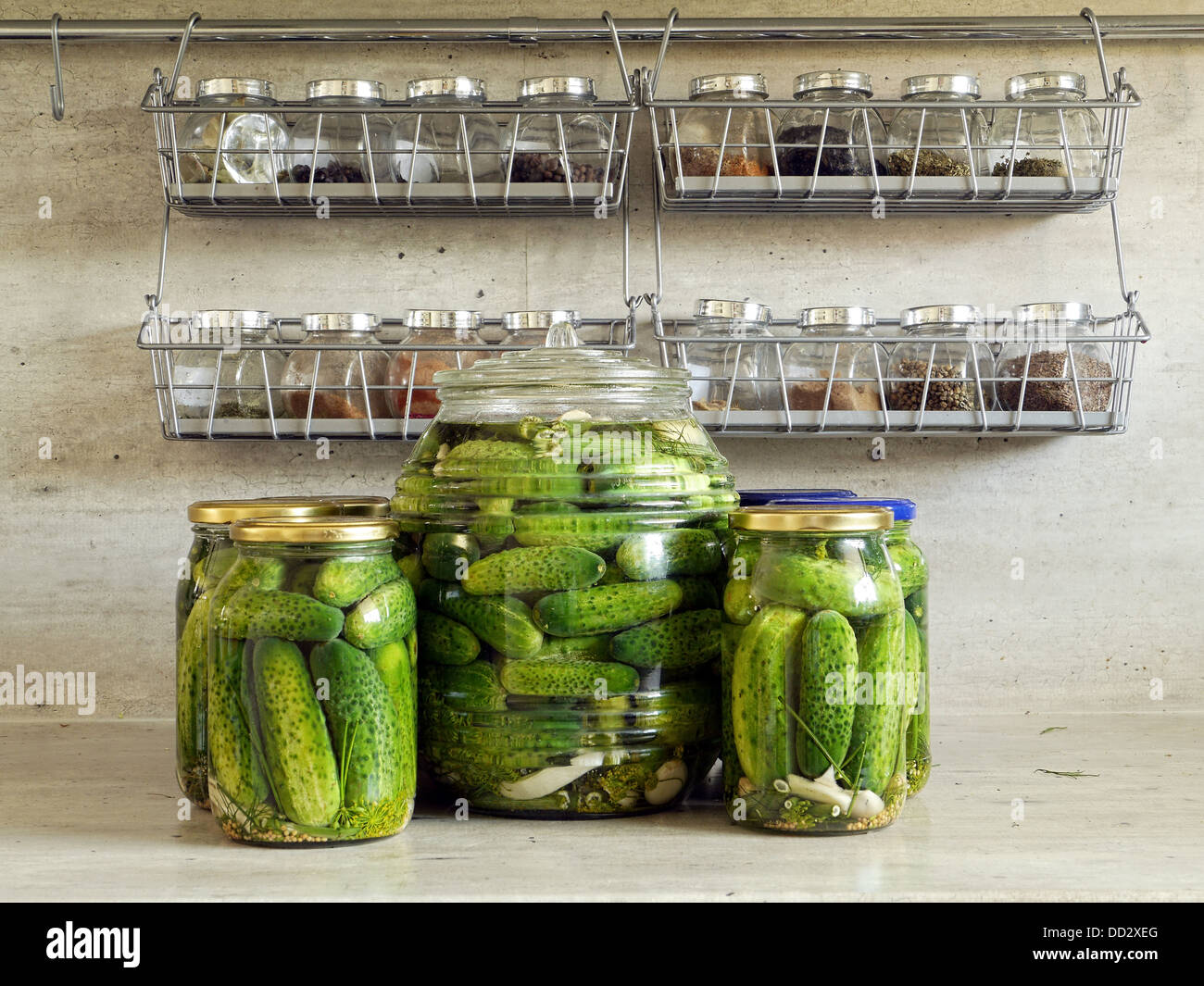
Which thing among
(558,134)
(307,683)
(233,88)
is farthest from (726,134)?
(307,683)

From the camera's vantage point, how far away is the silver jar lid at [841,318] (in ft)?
4.34

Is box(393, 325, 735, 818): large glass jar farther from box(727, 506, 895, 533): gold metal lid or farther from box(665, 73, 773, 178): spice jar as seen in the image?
box(665, 73, 773, 178): spice jar

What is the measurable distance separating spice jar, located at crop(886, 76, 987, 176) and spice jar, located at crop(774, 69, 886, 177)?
3cm

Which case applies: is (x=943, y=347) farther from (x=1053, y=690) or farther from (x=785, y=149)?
(x=1053, y=690)

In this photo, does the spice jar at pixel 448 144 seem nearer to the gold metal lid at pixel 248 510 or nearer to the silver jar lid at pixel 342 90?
the silver jar lid at pixel 342 90

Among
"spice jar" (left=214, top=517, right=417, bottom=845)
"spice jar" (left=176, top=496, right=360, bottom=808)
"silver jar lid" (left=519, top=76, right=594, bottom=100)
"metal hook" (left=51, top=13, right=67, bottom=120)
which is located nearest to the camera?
"spice jar" (left=214, top=517, right=417, bottom=845)

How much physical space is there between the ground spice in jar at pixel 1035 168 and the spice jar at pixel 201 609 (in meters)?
0.80

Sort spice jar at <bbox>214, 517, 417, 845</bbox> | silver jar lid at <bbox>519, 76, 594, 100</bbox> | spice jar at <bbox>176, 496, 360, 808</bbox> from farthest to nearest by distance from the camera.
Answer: silver jar lid at <bbox>519, 76, 594, 100</bbox> < spice jar at <bbox>176, 496, 360, 808</bbox> < spice jar at <bbox>214, 517, 417, 845</bbox>

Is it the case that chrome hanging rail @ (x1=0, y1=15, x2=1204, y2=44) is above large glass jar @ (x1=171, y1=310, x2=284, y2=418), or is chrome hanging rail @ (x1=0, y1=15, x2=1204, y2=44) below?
above

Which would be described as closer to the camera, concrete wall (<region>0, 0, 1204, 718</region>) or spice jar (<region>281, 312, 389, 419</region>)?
spice jar (<region>281, 312, 389, 419</region>)

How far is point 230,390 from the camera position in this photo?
135cm

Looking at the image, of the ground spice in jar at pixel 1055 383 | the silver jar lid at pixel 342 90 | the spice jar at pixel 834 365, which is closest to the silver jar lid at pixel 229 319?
the silver jar lid at pixel 342 90

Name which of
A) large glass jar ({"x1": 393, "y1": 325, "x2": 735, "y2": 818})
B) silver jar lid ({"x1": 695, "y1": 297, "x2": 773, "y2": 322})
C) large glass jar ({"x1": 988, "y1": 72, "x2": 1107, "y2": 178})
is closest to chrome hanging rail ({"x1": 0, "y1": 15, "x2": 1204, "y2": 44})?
large glass jar ({"x1": 988, "y1": 72, "x2": 1107, "y2": 178})

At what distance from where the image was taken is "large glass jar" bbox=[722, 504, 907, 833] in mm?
905
